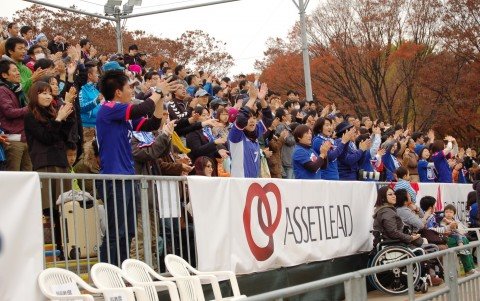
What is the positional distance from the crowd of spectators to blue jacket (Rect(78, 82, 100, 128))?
0.02m

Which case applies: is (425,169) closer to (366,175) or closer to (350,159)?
(366,175)

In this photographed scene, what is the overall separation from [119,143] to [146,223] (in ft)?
2.84

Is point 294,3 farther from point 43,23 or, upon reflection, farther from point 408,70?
point 43,23

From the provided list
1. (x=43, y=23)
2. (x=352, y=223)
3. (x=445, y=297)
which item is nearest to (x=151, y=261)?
(x=445, y=297)

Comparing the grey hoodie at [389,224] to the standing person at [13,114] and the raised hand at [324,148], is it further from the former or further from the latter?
the standing person at [13,114]

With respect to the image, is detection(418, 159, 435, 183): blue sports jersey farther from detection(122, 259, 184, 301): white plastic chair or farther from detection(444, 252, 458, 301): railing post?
detection(122, 259, 184, 301): white plastic chair

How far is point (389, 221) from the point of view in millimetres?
12180

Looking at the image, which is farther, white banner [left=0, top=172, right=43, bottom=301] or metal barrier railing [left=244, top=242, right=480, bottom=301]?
white banner [left=0, top=172, right=43, bottom=301]

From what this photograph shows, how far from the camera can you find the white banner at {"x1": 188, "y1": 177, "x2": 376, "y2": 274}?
8867 mm

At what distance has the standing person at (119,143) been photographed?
7.96m

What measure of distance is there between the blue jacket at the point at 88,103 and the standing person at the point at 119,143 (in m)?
3.72

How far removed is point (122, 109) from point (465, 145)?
1358 inches

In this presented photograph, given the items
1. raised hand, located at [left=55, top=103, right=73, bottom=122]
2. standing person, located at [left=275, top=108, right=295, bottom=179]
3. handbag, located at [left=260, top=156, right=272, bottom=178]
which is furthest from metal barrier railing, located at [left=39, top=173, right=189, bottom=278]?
standing person, located at [left=275, top=108, right=295, bottom=179]

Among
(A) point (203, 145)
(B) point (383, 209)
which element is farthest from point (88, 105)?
(B) point (383, 209)
